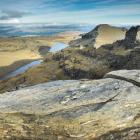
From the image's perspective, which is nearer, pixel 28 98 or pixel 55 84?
pixel 28 98

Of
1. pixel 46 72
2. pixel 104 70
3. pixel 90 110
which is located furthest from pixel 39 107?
pixel 46 72

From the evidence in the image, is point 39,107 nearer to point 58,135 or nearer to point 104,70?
point 58,135

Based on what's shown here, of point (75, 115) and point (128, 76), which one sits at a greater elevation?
point (128, 76)

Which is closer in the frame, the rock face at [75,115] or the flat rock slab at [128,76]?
the rock face at [75,115]

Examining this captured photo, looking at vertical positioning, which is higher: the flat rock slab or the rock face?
the flat rock slab

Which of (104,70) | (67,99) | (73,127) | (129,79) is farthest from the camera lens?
(104,70)

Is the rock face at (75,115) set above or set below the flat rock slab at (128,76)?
below

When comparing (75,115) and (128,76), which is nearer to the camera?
(75,115)

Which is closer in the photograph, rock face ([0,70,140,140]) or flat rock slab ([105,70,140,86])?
rock face ([0,70,140,140])
